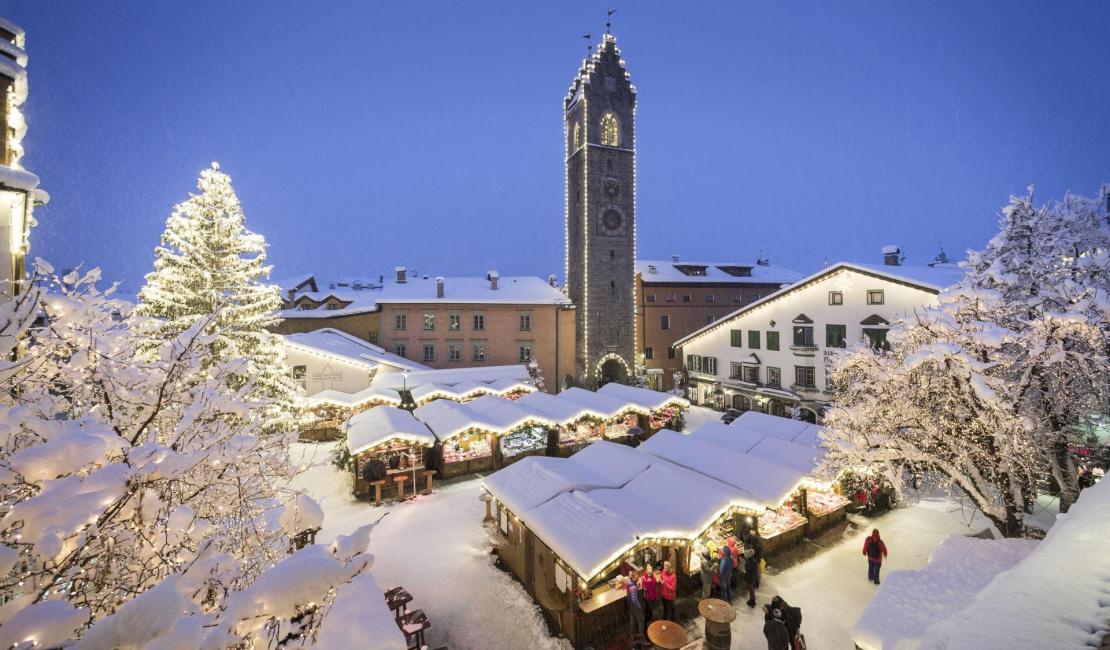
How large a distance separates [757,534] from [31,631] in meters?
13.3

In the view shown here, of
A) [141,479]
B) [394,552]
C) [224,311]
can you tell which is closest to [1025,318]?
[141,479]

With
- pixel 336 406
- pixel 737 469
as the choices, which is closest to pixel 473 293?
pixel 336 406

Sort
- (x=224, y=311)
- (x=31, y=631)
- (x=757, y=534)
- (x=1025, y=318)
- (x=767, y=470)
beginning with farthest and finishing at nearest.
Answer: (x=224, y=311) → (x=767, y=470) → (x=757, y=534) → (x=1025, y=318) → (x=31, y=631)

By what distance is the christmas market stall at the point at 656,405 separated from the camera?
23500 millimetres

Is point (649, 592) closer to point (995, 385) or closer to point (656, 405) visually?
point (995, 385)

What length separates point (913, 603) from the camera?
7500mm

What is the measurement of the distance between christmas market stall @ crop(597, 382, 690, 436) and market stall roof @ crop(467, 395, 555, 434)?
Result: 554cm

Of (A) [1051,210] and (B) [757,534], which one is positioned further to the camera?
(A) [1051,210]

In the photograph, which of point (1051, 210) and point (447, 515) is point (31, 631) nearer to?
point (447, 515)

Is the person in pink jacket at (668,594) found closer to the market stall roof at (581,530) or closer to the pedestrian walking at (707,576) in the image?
the pedestrian walking at (707,576)

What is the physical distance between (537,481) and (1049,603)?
9830 mm

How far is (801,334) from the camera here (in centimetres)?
2736

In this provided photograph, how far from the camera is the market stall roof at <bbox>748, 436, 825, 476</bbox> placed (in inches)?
543

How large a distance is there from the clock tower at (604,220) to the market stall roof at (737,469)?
20.9 m
